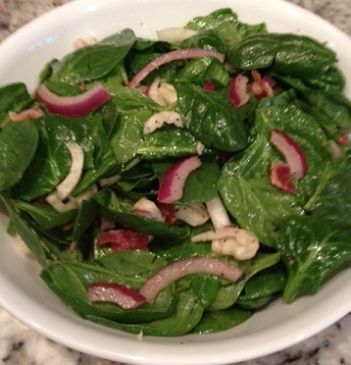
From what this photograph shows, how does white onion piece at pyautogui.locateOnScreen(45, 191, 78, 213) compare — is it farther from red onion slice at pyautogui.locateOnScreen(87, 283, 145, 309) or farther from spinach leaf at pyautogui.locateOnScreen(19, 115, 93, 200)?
red onion slice at pyautogui.locateOnScreen(87, 283, 145, 309)

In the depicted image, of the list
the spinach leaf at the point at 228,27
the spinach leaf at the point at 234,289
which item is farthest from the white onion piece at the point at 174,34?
the spinach leaf at the point at 234,289

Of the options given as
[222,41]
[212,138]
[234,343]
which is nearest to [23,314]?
[234,343]

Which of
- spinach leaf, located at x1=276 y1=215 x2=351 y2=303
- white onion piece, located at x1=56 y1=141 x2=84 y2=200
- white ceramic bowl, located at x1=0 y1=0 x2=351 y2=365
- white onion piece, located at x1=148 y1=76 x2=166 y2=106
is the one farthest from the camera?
white onion piece, located at x1=148 y1=76 x2=166 y2=106

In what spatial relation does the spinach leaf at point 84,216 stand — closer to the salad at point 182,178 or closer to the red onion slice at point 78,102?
the salad at point 182,178

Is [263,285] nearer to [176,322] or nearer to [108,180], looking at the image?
[176,322]

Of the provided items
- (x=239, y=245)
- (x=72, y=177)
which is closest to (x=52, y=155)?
(x=72, y=177)

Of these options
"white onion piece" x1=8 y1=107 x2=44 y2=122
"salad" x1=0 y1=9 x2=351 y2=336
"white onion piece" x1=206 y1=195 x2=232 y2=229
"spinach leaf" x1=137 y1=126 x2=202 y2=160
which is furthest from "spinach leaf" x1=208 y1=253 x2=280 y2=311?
"white onion piece" x1=8 y1=107 x2=44 y2=122

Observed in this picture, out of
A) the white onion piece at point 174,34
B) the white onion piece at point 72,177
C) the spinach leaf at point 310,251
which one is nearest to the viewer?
the spinach leaf at point 310,251
